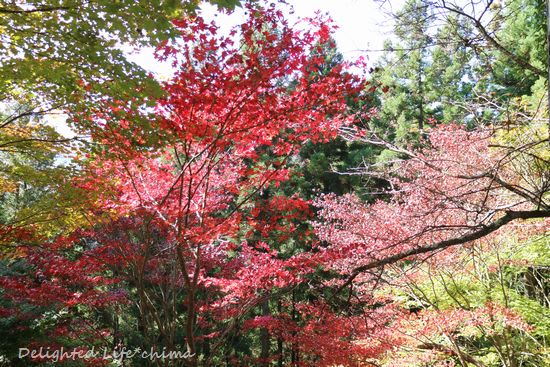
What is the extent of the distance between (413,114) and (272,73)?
16.7 m

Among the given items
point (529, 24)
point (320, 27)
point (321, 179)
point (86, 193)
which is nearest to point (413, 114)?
point (321, 179)

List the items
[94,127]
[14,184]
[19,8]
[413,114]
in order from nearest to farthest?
1. [19,8]
2. [94,127]
3. [14,184]
4. [413,114]

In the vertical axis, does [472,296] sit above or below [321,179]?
below

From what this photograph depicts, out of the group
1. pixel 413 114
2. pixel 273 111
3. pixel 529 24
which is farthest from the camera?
pixel 413 114

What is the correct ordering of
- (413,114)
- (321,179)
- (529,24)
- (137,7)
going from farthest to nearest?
(413,114)
(321,179)
(529,24)
(137,7)

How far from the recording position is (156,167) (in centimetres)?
523

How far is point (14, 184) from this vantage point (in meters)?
6.82

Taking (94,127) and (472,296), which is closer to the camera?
(94,127)

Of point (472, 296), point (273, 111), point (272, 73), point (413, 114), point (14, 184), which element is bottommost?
point (472, 296)

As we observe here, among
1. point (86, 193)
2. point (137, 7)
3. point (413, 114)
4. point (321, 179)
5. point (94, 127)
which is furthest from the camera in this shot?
point (413, 114)

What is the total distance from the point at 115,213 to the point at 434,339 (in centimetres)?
620

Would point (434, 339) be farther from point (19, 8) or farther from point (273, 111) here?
point (19, 8)

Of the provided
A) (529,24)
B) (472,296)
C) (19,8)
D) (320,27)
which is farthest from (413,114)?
(19,8)

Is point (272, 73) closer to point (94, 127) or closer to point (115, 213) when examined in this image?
point (94, 127)
